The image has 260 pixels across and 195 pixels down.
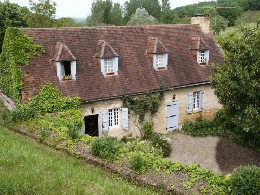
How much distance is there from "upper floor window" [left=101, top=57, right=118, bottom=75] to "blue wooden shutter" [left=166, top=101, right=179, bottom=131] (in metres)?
4.59

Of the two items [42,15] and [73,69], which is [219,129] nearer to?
[73,69]

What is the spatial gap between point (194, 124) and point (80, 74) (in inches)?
364

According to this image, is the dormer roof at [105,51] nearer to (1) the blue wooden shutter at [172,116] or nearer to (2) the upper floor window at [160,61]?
(2) the upper floor window at [160,61]

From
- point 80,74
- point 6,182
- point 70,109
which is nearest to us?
point 6,182

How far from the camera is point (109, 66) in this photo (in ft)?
67.9

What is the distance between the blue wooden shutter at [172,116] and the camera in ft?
73.9

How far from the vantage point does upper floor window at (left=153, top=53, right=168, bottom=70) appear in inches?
883

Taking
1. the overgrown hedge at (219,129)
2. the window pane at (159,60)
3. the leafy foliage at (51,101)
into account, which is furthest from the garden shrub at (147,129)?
the leafy foliage at (51,101)

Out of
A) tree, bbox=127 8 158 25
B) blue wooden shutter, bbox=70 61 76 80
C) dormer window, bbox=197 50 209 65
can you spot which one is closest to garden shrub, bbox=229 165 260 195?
blue wooden shutter, bbox=70 61 76 80

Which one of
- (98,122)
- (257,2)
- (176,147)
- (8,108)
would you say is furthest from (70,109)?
(257,2)

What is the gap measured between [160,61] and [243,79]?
28.0 feet

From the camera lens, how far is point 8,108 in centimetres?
2072

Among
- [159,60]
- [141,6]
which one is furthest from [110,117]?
[141,6]

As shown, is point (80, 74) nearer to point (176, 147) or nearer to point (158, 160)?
point (176, 147)
